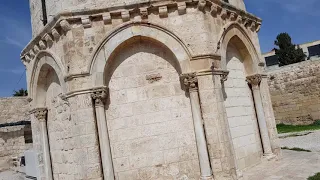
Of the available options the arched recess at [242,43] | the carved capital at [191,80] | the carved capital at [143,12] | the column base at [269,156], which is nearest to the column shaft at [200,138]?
the carved capital at [191,80]

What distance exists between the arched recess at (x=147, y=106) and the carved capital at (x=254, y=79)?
2917 mm

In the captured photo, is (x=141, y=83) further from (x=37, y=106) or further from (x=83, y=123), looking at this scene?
(x=37, y=106)

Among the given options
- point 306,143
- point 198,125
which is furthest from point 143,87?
point 306,143

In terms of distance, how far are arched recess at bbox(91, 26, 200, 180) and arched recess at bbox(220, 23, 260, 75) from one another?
164 cm

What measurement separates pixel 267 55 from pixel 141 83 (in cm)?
4222

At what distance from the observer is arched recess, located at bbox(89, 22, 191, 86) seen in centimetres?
644

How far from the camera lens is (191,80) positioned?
6.34 metres

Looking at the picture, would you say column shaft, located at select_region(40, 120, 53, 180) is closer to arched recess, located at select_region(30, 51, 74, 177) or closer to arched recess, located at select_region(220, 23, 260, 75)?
arched recess, located at select_region(30, 51, 74, 177)

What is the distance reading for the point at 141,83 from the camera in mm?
6758

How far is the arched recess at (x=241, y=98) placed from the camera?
747cm

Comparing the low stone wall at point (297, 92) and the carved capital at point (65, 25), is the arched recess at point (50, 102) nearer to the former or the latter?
the carved capital at point (65, 25)

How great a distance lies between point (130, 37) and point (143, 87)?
1.17 meters

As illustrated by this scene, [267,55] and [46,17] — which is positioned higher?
[267,55]

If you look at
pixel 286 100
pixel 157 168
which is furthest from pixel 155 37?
pixel 286 100
